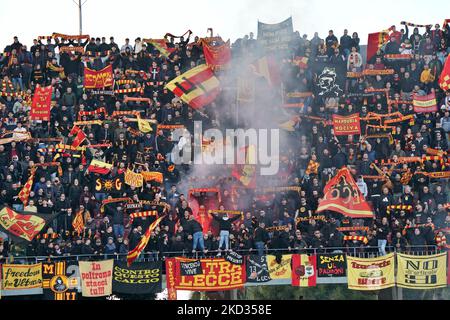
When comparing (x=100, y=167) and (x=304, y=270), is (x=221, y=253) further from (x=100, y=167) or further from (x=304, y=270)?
(x=100, y=167)

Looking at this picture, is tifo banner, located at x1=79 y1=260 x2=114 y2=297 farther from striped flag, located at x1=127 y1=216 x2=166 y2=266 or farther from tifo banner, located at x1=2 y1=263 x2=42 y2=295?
tifo banner, located at x1=2 y1=263 x2=42 y2=295

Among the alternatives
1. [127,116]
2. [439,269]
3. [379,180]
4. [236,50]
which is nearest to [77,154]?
[127,116]

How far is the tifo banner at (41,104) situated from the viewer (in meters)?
30.8

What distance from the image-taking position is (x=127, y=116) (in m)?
30.5

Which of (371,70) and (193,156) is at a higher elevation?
(371,70)

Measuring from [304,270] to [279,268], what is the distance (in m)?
0.56

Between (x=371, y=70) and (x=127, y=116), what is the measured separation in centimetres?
655

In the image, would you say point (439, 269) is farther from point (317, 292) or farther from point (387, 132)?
point (387, 132)

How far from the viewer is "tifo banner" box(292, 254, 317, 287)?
1033 inches

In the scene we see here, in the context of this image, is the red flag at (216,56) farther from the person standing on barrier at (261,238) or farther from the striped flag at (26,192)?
the person standing on barrier at (261,238)

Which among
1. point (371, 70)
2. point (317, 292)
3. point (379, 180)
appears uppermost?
point (371, 70)

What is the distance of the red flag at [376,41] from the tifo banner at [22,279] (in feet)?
36.3
